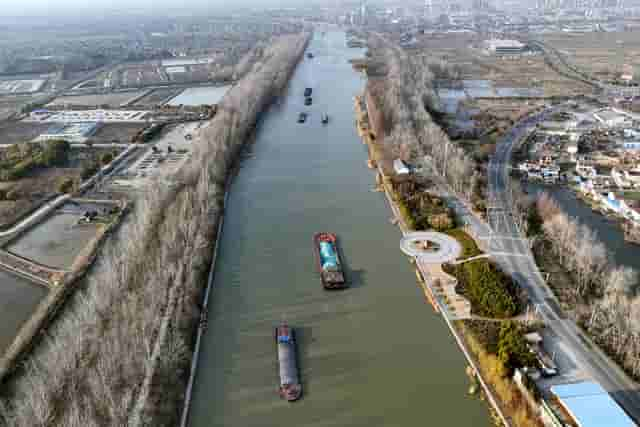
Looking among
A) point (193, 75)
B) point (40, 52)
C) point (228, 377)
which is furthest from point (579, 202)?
point (40, 52)

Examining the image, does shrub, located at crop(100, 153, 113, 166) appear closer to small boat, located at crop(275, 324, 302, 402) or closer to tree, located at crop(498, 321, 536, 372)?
small boat, located at crop(275, 324, 302, 402)

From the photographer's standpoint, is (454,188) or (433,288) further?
(454,188)

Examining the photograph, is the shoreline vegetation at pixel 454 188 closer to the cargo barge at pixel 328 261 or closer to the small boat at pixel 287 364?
the cargo barge at pixel 328 261

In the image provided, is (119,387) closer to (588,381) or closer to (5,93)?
(588,381)


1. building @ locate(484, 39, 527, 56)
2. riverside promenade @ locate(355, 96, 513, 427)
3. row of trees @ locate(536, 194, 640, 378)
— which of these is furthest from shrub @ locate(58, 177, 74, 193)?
building @ locate(484, 39, 527, 56)

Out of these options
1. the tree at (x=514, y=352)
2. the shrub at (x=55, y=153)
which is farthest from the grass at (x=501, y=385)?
the shrub at (x=55, y=153)

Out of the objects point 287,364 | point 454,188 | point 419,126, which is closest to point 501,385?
point 287,364

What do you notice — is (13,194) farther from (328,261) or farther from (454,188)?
(454,188)
